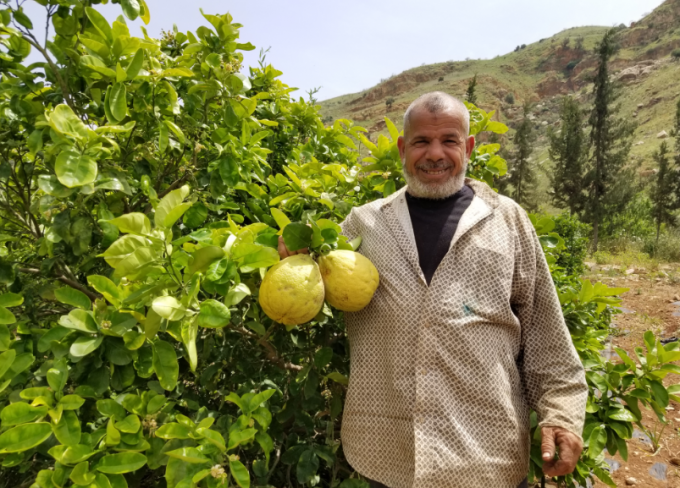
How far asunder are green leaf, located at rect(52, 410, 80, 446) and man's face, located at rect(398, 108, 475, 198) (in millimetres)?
1312

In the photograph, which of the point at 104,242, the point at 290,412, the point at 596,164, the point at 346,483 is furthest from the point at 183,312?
the point at 596,164

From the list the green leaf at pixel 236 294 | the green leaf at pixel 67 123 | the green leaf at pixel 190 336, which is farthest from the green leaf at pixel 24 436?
the green leaf at pixel 67 123

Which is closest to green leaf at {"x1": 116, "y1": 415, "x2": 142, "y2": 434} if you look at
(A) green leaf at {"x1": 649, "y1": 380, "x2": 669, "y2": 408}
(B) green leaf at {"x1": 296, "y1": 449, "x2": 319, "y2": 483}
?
(B) green leaf at {"x1": 296, "y1": 449, "x2": 319, "y2": 483}

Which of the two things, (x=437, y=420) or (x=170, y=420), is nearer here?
Result: (x=170, y=420)

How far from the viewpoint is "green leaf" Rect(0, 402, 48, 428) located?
87 cm

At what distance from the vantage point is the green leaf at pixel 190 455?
0.94m

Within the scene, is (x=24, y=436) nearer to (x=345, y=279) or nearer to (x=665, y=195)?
(x=345, y=279)

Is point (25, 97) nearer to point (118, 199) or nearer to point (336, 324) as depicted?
point (118, 199)

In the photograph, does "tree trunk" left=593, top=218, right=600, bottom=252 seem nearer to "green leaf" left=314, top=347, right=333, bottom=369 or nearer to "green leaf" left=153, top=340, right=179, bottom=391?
"green leaf" left=314, top=347, right=333, bottom=369

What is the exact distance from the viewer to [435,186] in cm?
164

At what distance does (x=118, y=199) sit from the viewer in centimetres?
155

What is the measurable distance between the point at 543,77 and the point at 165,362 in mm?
62680

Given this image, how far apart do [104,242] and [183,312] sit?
55 centimetres

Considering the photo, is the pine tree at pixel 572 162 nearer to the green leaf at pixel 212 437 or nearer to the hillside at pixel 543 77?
the hillside at pixel 543 77
